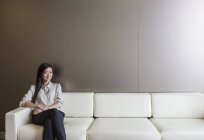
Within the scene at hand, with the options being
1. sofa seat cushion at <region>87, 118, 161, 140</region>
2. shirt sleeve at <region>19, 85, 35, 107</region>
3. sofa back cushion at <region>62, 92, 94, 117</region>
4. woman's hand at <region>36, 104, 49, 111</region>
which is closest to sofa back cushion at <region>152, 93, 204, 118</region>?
sofa seat cushion at <region>87, 118, 161, 140</region>

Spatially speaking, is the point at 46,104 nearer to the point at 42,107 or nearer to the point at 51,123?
the point at 42,107

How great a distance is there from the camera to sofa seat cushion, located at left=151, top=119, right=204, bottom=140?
2643mm

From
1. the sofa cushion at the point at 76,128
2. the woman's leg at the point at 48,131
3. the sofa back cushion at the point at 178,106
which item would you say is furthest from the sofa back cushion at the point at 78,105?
the sofa back cushion at the point at 178,106

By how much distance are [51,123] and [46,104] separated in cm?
52

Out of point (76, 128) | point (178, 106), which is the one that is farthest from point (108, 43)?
Result: point (76, 128)

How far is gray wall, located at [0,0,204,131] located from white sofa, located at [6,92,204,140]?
0.86ft

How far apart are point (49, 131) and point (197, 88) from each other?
87.0 inches

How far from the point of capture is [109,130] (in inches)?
107

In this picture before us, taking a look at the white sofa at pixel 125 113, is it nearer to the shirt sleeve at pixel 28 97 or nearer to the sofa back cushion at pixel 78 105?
the sofa back cushion at pixel 78 105

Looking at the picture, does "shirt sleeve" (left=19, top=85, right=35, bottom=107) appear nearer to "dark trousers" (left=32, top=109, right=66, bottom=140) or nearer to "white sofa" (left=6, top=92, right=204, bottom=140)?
"white sofa" (left=6, top=92, right=204, bottom=140)

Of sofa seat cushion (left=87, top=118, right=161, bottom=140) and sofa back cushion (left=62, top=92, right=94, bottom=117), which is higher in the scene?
sofa back cushion (left=62, top=92, right=94, bottom=117)

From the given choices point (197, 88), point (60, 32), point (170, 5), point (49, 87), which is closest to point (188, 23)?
point (170, 5)

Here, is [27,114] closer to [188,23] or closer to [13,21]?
[13,21]

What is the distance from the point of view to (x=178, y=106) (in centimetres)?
336
